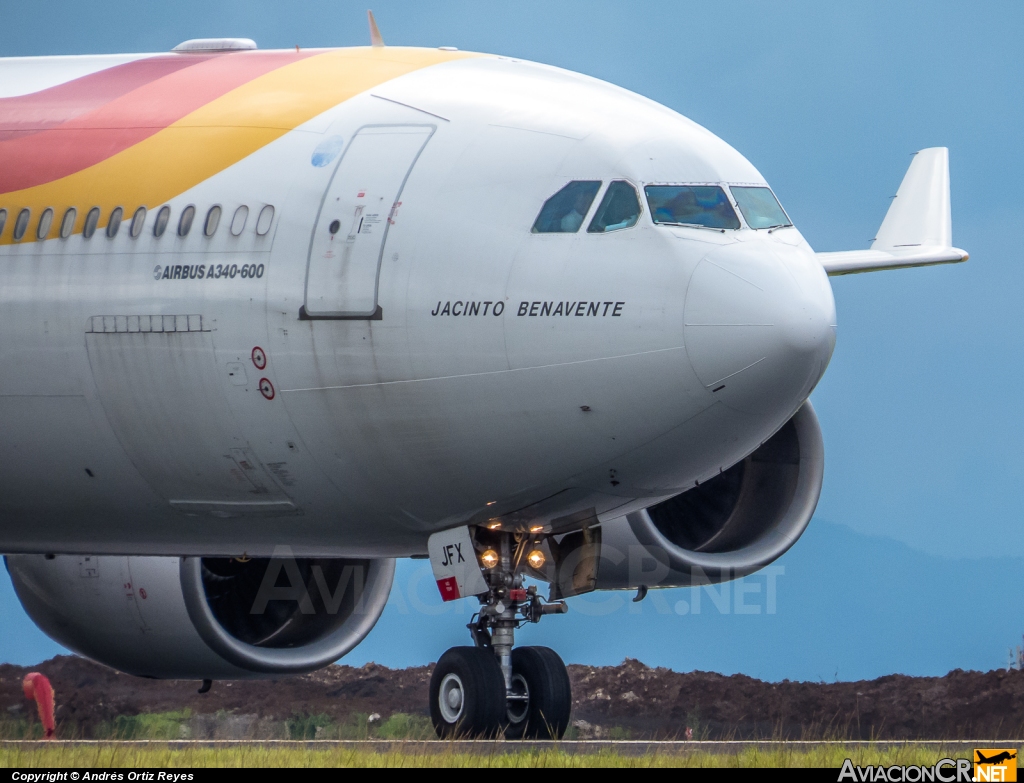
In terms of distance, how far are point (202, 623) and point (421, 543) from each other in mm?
2588

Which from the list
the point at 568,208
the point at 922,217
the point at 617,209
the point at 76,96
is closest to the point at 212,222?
the point at 76,96

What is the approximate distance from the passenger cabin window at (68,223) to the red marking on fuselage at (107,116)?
285 mm

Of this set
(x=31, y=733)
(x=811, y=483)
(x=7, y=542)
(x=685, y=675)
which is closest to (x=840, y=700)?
(x=685, y=675)

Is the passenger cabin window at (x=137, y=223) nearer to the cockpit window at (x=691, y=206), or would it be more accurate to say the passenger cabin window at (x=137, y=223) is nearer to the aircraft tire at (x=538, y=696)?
the cockpit window at (x=691, y=206)

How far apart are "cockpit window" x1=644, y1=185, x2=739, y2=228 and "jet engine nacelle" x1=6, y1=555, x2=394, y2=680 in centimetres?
499

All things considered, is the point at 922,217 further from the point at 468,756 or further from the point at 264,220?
the point at 468,756

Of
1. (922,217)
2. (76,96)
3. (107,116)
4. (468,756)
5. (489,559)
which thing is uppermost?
(922,217)

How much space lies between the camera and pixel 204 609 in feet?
43.4

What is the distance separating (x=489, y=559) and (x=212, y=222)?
8.88 feet

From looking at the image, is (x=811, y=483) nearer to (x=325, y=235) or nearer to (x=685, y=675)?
(x=325, y=235)

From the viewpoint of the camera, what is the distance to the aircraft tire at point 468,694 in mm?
10844

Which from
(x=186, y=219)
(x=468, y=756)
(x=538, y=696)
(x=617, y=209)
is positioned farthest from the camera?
(x=538, y=696)

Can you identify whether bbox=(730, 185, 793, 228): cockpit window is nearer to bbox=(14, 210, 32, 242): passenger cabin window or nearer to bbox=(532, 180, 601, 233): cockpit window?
bbox=(532, 180, 601, 233): cockpit window

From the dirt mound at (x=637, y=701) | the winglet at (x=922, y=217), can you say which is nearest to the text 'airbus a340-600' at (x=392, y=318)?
the winglet at (x=922, y=217)
